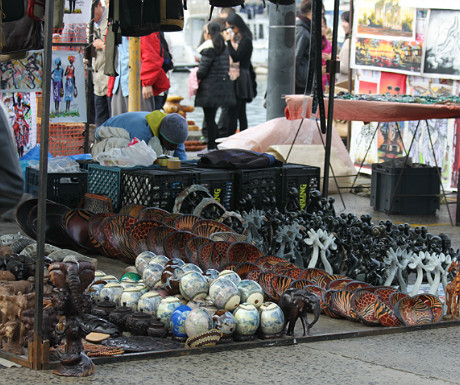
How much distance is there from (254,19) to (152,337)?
56.1 meters

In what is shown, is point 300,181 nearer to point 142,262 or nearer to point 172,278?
point 142,262

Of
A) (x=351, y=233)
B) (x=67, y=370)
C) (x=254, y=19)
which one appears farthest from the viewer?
(x=254, y=19)

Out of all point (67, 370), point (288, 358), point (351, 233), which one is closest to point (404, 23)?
point (351, 233)

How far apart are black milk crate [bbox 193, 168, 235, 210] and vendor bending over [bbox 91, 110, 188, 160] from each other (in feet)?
1.83

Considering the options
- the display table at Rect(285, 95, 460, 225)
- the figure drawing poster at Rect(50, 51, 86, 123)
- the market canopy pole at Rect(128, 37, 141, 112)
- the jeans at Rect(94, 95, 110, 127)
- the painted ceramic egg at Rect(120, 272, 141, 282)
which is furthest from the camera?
the jeans at Rect(94, 95, 110, 127)

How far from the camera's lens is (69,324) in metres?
4.23

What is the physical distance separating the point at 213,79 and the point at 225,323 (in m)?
8.44

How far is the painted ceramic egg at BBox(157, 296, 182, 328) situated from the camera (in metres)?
4.91

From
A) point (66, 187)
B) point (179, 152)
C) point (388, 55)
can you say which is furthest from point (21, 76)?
point (388, 55)

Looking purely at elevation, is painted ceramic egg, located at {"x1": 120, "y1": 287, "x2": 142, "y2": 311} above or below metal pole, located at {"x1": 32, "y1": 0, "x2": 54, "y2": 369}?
below

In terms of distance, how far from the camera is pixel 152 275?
534 cm

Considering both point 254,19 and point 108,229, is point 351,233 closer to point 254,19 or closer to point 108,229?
point 108,229

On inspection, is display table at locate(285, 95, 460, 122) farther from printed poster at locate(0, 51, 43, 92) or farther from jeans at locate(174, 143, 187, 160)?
printed poster at locate(0, 51, 43, 92)

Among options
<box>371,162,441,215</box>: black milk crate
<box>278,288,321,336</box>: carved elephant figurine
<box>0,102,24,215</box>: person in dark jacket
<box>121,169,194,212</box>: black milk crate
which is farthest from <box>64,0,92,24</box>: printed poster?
<box>0,102,24,215</box>: person in dark jacket
